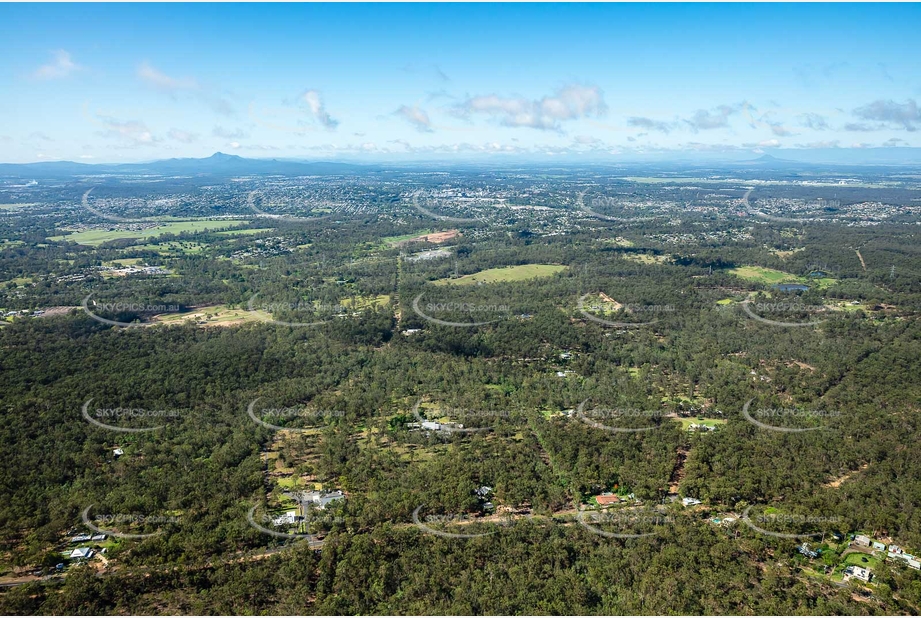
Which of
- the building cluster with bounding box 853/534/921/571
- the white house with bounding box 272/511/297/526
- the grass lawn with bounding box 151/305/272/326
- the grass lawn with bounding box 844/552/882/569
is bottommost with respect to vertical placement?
the white house with bounding box 272/511/297/526

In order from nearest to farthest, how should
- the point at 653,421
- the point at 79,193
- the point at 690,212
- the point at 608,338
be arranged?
the point at 653,421 → the point at 608,338 → the point at 690,212 → the point at 79,193

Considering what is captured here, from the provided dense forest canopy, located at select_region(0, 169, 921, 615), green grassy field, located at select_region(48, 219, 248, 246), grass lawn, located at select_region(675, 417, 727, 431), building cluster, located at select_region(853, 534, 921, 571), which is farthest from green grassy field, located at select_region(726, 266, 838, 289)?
green grassy field, located at select_region(48, 219, 248, 246)

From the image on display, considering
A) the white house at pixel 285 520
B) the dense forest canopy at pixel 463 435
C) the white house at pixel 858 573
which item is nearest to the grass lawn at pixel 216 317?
the dense forest canopy at pixel 463 435

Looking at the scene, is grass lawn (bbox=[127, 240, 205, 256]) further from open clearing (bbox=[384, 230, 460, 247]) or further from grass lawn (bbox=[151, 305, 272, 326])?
grass lawn (bbox=[151, 305, 272, 326])

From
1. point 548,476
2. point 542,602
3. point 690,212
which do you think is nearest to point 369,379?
point 548,476

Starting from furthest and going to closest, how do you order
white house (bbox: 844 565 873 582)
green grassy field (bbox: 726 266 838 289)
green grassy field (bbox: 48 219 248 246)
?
green grassy field (bbox: 48 219 248 246), green grassy field (bbox: 726 266 838 289), white house (bbox: 844 565 873 582)

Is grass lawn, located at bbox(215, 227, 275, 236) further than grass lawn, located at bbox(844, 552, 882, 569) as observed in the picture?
Yes

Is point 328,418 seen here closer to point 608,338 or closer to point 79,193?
point 608,338
